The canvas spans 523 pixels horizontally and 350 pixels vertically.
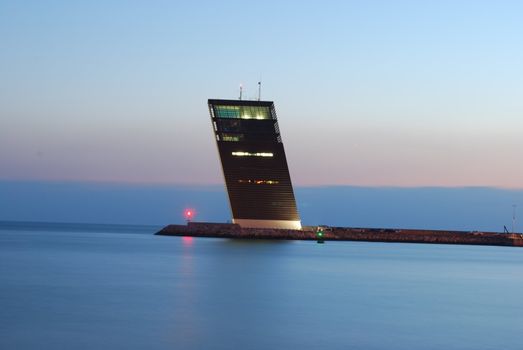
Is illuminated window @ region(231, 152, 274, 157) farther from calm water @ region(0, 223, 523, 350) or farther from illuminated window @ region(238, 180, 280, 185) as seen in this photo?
calm water @ region(0, 223, 523, 350)

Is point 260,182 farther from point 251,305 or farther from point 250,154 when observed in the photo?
point 251,305

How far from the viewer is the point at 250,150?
106188 mm

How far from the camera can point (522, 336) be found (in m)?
37.2

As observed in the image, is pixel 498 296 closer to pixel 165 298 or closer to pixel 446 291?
pixel 446 291

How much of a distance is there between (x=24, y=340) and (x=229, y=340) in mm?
6758

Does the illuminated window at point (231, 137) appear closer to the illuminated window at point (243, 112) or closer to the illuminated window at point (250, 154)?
the illuminated window at point (250, 154)

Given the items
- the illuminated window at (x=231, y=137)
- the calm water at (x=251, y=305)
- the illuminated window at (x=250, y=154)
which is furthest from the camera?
the illuminated window at (x=231, y=137)

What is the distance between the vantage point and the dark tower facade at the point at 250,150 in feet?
348

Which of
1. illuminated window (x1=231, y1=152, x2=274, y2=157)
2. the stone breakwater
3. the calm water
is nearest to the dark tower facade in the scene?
illuminated window (x1=231, y1=152, x2=274, y2=157)

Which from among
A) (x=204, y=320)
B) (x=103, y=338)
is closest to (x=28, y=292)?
(x=204, y=320)

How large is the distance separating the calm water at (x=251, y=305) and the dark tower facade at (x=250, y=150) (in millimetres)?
30895

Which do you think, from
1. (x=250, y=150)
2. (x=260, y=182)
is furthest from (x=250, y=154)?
(x=260, y=182)

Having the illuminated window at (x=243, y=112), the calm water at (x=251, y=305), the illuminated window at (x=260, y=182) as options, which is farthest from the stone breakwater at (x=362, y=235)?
the calm water at (x=251, y=305)

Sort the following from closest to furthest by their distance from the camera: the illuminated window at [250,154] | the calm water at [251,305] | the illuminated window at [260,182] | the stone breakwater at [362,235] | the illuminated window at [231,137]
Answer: the calm water at [251,305]
the illuminated window at [250,154]
the illuminated window at [231,137]
the illuminated window at [260,182]
the stone breakwater at [362,235]
